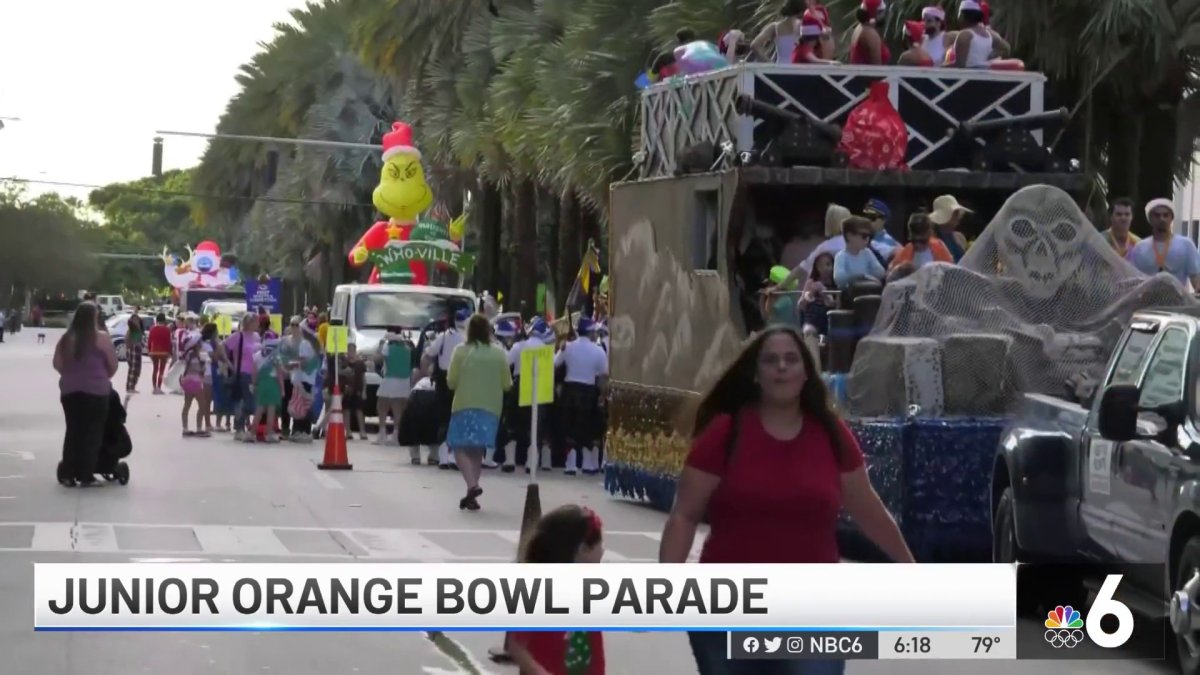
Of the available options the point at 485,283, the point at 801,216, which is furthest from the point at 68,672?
the point at 485,283

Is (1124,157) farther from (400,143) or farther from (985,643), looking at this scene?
(400,143)

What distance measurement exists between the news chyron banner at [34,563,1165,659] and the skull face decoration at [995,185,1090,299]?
6600 mm

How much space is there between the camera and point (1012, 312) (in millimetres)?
14742

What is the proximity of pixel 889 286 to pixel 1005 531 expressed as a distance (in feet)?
8.55

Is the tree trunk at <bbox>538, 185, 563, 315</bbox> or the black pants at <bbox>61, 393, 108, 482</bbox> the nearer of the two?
the black pants at <bbox>61, 393, 108, 482</bbox>

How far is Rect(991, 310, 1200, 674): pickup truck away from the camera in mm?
10227

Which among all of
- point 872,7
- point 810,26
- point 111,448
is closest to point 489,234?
point 111,448

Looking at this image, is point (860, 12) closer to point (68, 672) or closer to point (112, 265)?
point (68, 672)

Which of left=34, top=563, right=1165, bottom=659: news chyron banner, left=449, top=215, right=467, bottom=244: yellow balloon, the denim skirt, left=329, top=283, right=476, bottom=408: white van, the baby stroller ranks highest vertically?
left=449, top=215, right=467, bottom=244: yellow balloon

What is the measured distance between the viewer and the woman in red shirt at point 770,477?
675cm

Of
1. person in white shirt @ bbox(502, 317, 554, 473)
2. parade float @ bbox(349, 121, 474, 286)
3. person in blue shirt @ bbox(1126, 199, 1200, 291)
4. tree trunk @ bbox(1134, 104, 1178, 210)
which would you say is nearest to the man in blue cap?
person in blue shirt @ bbox(1126, 199, 1200, 291)

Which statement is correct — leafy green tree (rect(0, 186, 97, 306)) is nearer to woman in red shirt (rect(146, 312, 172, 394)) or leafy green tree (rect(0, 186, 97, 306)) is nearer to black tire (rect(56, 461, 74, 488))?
woman in red shirt (rect(146, 312, 172, 394))

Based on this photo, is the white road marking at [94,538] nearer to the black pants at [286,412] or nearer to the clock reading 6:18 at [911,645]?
the clock reading 6:18 at [911,645]

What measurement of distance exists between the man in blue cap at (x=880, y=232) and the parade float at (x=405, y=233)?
23569 mm
